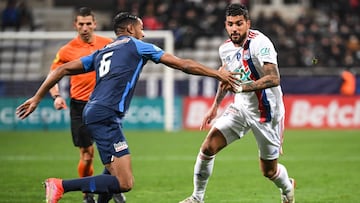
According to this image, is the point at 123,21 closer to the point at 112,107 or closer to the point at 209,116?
the point at 112,107

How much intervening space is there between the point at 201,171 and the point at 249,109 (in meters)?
0.94

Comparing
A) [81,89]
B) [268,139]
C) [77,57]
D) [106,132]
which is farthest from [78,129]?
[268,139]

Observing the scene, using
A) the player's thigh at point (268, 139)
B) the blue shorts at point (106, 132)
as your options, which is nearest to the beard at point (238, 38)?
the player's thigh at point (268, 139)

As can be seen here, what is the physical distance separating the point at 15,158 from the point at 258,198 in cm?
681

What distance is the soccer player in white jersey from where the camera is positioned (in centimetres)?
878

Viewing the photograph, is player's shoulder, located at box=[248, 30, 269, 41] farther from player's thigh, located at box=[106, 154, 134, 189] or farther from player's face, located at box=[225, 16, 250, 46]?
player's thigh, located at box=[106, 154, 134, 189]

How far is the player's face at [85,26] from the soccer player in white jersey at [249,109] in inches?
83.5

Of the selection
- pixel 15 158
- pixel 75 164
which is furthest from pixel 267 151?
pixel 15 158

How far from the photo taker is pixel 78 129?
33.6ft

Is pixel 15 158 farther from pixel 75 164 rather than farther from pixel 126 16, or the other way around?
pixel 126 16

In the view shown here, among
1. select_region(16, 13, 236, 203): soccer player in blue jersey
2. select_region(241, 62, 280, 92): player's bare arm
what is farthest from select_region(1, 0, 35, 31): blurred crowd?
select_region(241, 62, 280, 92): player's bare arm

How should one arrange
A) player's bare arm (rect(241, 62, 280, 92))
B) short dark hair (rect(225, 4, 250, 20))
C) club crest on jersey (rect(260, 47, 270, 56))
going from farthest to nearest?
short dark hair (rect(225, 4, 250, 20)) → club crest on jersey (rect(260, 47, 270, 56)) → player's bare arm (rect(241, 62, 280, 92))

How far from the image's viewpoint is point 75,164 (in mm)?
14742

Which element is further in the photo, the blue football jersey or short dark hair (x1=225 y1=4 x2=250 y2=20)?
short dark hair (x1=225 y1=4 x2=250 y2=20)
